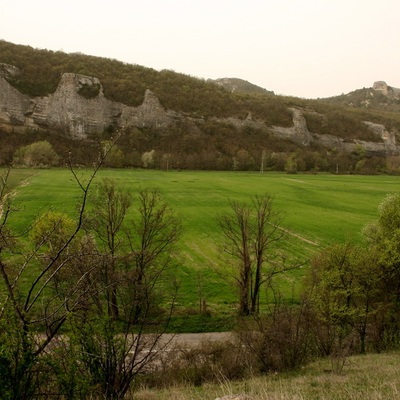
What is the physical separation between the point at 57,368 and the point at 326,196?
72.5 m

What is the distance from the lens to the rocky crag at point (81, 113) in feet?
439

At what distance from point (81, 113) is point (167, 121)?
3312 centimetres

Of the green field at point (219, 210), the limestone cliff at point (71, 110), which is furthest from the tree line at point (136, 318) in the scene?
the limestone cliff at point (71, 110)

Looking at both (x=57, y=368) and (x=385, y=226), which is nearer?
(x=57, y=368)

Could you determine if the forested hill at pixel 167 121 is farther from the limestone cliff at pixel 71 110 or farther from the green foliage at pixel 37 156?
the green foliage at pixel 37 156

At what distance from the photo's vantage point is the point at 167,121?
15500 cm

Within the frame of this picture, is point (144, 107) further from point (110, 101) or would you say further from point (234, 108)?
point (234, 108)

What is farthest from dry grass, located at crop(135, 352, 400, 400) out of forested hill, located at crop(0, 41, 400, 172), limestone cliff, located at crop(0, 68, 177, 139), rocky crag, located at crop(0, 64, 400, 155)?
limestone cliff, located at crop(0, 68, 177, 139)

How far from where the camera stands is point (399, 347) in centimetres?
2000

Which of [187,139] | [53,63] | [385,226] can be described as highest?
[53,63]

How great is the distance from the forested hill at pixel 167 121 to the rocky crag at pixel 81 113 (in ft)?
1.14

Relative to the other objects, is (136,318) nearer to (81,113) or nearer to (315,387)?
(315,387)

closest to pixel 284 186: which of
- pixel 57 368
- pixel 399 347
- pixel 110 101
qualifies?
pixel 399 347

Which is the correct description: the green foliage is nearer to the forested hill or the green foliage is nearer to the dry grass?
the forested hill
